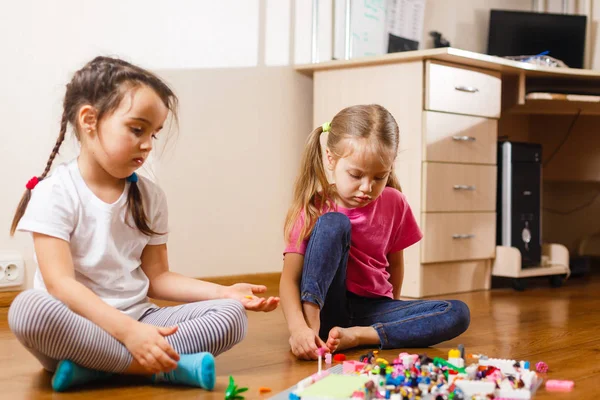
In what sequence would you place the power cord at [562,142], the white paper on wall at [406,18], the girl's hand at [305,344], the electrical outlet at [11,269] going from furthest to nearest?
the power cord at [562,142], the white paper on wall at [406,18], the electrical outlet at [11,269], the girl's hand at [305,344]

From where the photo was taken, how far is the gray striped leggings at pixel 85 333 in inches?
46.1

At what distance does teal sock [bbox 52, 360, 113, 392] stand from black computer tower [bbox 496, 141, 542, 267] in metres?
1.98

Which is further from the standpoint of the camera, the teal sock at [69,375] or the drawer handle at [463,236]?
the drawer handle at [463,236]

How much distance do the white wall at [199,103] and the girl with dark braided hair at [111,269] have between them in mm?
781

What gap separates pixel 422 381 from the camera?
1.21 m

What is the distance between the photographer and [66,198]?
131 cm

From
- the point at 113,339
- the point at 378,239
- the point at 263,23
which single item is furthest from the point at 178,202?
the point at 113,339

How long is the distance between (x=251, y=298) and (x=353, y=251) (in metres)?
0.40

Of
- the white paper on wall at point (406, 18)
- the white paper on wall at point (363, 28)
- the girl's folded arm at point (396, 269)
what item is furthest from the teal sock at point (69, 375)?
the white paper on wall at point (406, 18)

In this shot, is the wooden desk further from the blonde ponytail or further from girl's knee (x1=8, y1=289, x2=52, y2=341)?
girl's knee (x1=8, y1=289, x2=52, y2=341)

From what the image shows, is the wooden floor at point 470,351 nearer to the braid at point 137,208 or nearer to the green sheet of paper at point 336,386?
the green sheet of paper at point 336,386

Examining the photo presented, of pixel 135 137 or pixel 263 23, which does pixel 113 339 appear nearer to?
pixel 135 137

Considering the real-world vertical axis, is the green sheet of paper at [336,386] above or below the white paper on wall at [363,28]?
below

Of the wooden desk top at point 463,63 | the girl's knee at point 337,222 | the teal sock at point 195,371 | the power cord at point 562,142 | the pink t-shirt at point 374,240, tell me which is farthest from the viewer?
the power cord at point 562,142
